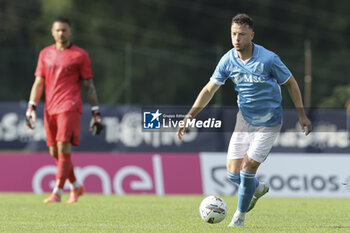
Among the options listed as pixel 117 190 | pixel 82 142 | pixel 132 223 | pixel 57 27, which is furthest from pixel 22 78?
pixel 132 223

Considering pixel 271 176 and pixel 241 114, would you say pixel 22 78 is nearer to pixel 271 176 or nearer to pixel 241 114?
pixel 271 176

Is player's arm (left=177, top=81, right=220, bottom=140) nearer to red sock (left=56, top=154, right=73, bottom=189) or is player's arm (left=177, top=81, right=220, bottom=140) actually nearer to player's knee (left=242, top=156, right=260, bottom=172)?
player's knee (left=242, top=156, right=260, bottom=172)

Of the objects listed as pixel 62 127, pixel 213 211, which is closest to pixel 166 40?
pixel 62 127

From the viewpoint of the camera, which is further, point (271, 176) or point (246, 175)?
point (271, 176)

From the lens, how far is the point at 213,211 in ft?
30.5

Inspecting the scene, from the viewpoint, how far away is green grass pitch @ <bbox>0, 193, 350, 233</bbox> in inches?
354

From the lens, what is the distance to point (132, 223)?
948 centimetres

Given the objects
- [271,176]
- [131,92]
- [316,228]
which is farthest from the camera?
[131,92]

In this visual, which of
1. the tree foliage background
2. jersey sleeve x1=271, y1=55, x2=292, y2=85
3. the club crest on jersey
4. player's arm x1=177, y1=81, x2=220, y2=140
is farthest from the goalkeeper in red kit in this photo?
the tree foliage background

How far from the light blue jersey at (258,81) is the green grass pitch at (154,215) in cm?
116

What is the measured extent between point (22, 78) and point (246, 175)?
16.7 meters

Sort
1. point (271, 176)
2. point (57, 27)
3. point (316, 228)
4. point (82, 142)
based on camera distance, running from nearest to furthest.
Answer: point (316, 228) → point (57, 27) → point (271, 176) → point (82, 142)

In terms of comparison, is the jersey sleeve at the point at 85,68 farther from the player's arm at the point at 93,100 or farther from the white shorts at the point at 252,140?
the white shorts at the point at 252,140

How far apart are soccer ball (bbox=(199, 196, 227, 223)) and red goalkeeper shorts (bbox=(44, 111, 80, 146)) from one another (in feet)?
11.6
